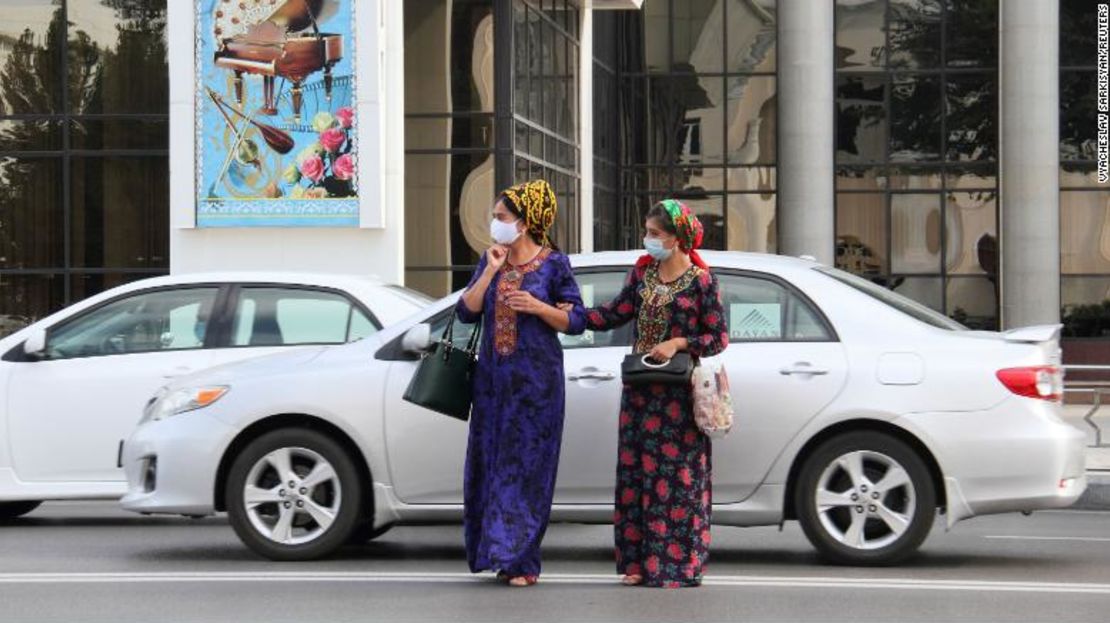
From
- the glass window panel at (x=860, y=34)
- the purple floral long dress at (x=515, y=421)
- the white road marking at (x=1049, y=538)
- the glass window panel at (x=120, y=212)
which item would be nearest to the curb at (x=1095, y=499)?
the white road marking at (x=1049, y=538)

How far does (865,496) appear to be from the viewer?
376 inches

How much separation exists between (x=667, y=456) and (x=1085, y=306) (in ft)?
89.2

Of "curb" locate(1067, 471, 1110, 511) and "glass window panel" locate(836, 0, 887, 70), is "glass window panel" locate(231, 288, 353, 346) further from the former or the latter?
"glass window panel" locate(836, 0, 887, 70)

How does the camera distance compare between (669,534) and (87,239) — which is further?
(87,239)

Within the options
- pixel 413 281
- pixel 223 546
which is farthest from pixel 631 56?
pixel 223 546

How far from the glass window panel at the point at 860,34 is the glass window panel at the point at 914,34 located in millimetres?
185

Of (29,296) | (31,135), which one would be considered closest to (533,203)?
(29,296)

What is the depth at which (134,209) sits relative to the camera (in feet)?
78.1

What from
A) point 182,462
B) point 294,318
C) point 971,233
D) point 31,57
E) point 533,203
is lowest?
point 182,462

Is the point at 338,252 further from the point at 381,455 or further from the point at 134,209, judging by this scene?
the point at 381,455

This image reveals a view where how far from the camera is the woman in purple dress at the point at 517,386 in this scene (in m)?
8.78

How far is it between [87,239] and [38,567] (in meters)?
14.4

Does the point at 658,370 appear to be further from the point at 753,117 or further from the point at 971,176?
the point at 753,117

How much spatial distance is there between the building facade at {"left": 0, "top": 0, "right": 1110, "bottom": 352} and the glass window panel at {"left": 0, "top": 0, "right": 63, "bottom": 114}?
0.03 meters
